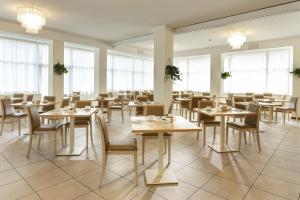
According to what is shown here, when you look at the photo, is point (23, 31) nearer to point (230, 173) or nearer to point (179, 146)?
point (179, 146)

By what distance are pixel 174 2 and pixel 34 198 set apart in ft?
15.0

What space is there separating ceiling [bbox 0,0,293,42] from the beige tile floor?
3.26m

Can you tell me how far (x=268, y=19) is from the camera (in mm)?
5883

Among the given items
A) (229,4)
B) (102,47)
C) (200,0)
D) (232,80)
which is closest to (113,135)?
(200,0)

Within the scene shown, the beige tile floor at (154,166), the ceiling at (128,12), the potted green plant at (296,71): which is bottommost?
the beige tile floor at (154,166)

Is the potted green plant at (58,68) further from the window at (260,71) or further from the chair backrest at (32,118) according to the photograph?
the window at (260,71)

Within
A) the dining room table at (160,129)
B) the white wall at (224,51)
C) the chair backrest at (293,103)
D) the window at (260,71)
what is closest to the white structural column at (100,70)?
the white wall at (224,51)

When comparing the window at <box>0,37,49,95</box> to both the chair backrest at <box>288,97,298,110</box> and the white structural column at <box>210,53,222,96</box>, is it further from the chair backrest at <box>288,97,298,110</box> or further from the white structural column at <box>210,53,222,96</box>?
the chair backrest at <box>288,97,298,110</box>

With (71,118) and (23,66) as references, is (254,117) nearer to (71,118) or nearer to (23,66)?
(71,118)

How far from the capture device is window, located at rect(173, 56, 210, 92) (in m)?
11.4

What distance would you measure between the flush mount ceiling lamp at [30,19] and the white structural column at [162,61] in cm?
336

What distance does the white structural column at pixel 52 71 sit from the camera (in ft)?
24.9

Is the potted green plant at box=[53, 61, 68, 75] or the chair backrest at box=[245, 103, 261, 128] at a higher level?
the potted green plant at box=[53, 61, 68, 75]

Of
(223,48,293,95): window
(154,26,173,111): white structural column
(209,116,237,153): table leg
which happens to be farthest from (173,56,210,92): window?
(209,116,237,153): table leg
